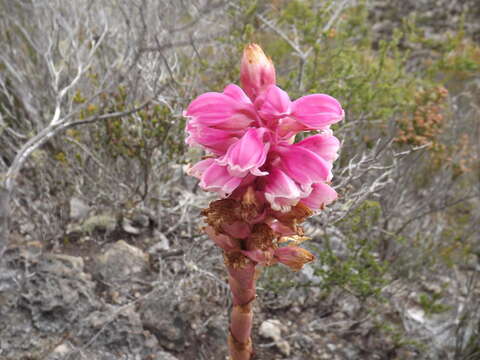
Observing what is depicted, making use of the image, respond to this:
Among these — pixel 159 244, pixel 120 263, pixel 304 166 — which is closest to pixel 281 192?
pixel 304 166

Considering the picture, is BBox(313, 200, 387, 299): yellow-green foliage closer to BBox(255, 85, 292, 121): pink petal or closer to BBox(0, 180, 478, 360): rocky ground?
BBox(0, 180, 478, 360): rocky ground

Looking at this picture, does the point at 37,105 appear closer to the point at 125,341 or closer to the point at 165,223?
the point at 165,223

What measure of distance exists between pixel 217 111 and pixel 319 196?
16.1 inches

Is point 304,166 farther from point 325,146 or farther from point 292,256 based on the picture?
point 292,256

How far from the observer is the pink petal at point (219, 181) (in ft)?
3.71

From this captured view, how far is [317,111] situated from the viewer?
3.80 ft

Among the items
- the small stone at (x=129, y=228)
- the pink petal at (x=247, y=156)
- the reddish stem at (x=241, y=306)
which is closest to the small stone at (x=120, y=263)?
the small stone at (x=129, y=228)

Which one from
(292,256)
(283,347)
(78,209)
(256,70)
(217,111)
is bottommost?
(283,347)

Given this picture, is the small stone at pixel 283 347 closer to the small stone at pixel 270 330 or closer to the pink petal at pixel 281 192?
the small stone at pixel 270 330

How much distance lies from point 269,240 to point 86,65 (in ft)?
8.45

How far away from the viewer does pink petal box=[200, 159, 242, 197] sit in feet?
3.71

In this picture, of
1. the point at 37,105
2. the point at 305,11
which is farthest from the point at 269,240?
the point at 305,11

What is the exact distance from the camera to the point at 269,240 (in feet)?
3.98

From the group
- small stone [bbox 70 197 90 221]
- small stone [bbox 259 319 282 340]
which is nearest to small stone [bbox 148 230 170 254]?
small stone [bbox 70 197 90 221]
